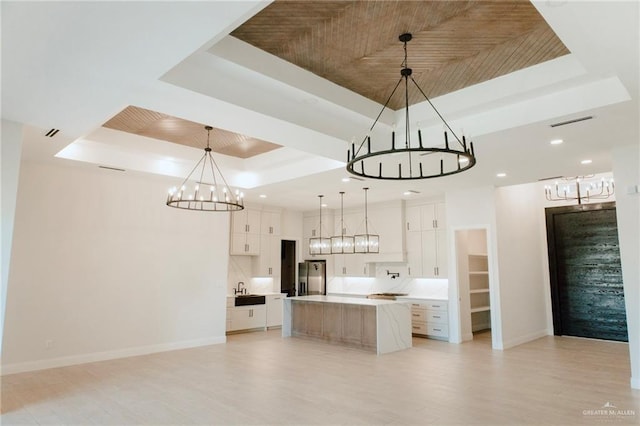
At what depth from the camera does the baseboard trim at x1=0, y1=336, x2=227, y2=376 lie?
570 cm

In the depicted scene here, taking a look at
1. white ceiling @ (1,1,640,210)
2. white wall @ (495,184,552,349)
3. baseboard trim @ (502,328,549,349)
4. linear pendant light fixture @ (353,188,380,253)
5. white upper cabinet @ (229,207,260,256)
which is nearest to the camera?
white ceiling @ (1,1,640,210)

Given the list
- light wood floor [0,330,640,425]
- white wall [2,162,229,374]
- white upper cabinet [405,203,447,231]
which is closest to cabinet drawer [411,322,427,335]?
light wood floor [0,330,640,425]

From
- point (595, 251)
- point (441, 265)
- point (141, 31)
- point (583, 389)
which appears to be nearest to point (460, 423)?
point (583, 389)

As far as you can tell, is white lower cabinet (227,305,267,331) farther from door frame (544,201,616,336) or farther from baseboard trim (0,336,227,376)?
door frame (544,201,616,336)

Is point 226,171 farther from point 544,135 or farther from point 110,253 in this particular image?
point 544,135

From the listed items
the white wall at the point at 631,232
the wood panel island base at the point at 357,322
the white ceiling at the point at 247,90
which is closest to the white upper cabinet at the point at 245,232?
the wood panel island base at the point at 357,322

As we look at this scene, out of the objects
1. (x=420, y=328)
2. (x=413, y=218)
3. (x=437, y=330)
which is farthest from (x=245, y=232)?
(x=437, y=330)

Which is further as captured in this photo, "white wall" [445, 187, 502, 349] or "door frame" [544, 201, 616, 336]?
"door frame" [544, 201, 616, 336]

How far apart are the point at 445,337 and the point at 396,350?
152 cm

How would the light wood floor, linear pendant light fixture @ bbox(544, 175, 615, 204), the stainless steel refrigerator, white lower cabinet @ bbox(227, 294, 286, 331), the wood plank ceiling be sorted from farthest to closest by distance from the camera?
the stainless steel refrigerator < white lower cabinet @ bbox(227, 294, 286, 331) < linear pendant light fixture @ bbox(544, 175, 615, 204) < the light wood floor < the wood plank ceiling

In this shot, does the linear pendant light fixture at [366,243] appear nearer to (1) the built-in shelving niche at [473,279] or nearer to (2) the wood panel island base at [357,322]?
(2) the wood panel island base at [357,322]

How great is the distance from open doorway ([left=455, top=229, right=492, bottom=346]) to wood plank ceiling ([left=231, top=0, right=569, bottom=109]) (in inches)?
180

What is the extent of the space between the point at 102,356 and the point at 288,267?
5245 mm

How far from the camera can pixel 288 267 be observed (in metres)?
10.9
